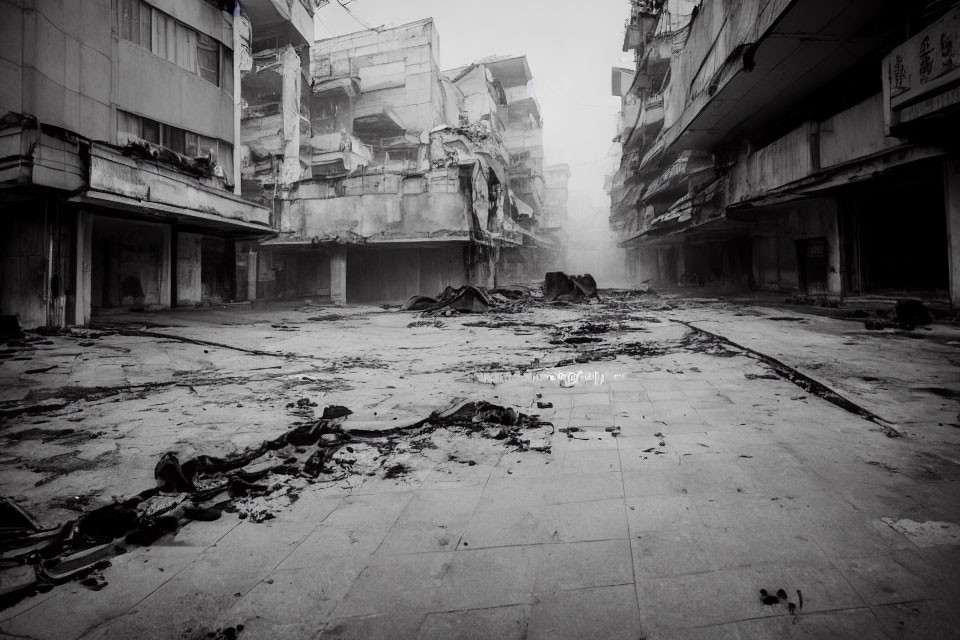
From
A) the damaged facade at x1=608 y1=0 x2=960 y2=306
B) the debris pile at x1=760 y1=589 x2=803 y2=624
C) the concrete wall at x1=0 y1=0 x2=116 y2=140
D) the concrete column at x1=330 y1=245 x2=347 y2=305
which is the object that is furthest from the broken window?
the debris pile at x1=760 y1=589 x2=803 y2=624

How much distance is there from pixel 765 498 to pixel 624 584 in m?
1.15

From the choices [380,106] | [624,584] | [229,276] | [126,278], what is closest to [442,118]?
[380,106]

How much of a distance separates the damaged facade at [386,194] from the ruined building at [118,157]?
4.61 m

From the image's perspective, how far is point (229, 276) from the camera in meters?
19.9

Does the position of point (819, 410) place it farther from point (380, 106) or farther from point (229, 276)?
point (380, 106)

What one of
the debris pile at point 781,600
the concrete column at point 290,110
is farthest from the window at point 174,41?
the debris pile at point 781,600

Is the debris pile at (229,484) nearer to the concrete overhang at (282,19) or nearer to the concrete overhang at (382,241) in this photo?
the concrete overhang at (382,241)

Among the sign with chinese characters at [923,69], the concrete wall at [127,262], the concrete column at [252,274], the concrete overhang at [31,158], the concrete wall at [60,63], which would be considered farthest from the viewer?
the concrete column at [252,274]

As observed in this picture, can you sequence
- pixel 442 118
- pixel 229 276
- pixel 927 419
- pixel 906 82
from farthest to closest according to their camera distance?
1. pixel 442 118
2. pixel 229 276
3. pixel 906 82
4. pixel 927 419

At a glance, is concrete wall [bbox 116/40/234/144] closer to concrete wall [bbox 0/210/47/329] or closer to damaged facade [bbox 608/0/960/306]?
concrete wall [bbox 0/210/47/329]

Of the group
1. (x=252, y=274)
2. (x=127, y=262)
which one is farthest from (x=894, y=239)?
(x=252, y=274)

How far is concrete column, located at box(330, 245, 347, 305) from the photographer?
23000 millimetres

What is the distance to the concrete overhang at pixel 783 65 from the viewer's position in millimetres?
10547

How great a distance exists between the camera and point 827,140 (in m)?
12.6
